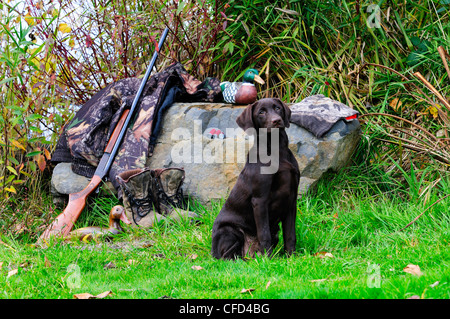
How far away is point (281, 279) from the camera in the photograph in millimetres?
2824

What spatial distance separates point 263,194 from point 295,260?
0.48 m

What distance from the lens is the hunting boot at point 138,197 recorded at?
4.72 meters

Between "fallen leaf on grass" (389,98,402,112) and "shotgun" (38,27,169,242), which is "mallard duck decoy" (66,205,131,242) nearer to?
"shotgun" (38,27,169,242)

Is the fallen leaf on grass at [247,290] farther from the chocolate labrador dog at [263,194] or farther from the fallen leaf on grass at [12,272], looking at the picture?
the fallen leaf on grass at [12,272]

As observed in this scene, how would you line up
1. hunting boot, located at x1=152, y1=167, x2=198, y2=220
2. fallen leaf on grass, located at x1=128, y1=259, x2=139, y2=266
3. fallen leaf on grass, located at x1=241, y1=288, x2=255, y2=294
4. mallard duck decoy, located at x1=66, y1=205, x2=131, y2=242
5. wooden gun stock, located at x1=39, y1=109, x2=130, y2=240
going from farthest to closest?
1. hunting boot, located at x1=152, y1=167, x2=198, y2=220
2. wooden gun stock, located at x1=39, y1=109, x2=130, y2=240
3. mallard duck decoy, located at x1=66, y1=205, x2=131, y2=242
4. fallen leaf on grass, located at x1=128, y1=259, x2=139, y2=266
5. fallen leaf on grass, located at x1=241, y1=288, x2=255, y2=294

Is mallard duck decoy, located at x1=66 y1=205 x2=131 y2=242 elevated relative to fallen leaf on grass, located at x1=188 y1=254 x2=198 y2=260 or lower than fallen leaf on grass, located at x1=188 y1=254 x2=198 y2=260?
lower

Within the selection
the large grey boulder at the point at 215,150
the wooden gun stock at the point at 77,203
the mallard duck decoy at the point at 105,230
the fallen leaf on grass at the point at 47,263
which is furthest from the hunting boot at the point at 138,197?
the fallen leaf on grass at the point at 47,263

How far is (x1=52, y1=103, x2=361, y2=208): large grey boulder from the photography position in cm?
491

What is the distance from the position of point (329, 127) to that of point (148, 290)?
8.89 ft

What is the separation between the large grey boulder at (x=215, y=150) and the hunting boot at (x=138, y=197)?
1.75 feet

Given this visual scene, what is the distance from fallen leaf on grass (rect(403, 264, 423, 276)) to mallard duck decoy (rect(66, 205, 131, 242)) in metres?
2.61

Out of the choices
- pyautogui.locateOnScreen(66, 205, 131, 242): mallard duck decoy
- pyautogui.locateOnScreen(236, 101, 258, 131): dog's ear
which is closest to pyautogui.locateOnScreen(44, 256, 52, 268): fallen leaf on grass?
pyautogui.locateOnScreen(66, 205, 131, 242): mallard duck decoy

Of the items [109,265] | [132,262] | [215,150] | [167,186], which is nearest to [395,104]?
[215,150]

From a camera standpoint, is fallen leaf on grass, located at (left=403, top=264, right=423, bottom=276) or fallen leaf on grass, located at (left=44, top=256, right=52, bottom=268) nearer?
fallen leaf on grass, located at (left=403, top=264, right=423, bottom=276)
